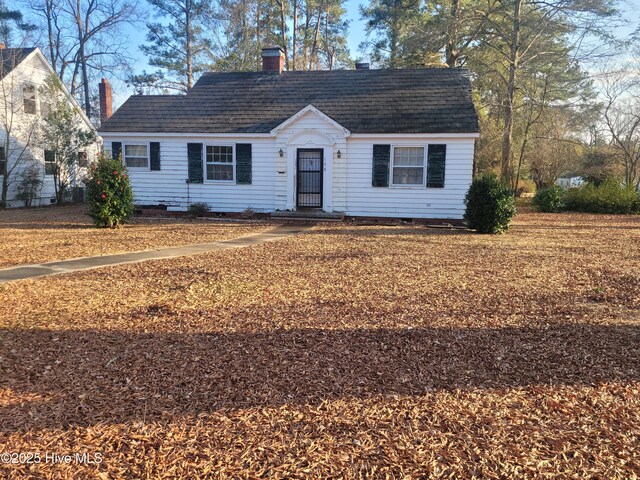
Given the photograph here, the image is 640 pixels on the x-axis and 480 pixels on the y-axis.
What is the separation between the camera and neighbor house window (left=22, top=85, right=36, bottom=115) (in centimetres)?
2022

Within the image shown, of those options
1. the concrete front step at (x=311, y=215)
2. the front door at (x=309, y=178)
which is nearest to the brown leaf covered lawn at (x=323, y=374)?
the concrete front step at (x=311, y=215)

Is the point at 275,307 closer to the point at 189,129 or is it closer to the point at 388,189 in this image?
the point at 388,189

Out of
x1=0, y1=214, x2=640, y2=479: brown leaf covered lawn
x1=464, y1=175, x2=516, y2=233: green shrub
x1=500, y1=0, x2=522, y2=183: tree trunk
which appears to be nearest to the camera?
x1=0, y1=214, x2=640, y2=479: brown leaf covered lawn

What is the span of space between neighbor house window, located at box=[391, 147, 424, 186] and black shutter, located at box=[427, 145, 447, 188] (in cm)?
28

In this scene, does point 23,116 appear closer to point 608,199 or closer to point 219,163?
point 219,163

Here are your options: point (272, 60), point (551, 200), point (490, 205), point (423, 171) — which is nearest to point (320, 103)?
point (272, 60)

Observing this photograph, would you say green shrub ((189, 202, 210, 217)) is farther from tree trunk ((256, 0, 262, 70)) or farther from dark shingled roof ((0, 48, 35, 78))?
tree trunk ((256, 0, 262, 70))

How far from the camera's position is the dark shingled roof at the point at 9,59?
18609 mm

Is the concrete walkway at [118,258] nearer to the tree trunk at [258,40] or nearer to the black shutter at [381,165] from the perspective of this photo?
the black shutter at [381,165]

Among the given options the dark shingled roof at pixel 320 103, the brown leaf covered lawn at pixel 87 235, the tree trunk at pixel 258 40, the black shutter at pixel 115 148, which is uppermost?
the tree trunk at pixel 258 40

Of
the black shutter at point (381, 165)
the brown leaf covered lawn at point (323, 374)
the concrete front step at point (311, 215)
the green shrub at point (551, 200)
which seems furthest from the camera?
the green shrub at point (551, 200)

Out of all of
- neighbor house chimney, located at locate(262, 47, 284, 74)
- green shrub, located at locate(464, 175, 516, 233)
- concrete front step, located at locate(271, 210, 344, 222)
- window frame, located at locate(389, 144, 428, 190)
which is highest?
neighbor house chimney, located at locate(262, 47, 284, 74)

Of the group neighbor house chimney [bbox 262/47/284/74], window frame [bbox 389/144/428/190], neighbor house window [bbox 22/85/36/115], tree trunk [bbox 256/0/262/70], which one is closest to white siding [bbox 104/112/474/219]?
window frame [bbox 389/144/428/190]

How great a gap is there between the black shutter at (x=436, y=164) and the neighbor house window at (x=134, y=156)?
10.0 meters
